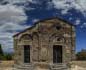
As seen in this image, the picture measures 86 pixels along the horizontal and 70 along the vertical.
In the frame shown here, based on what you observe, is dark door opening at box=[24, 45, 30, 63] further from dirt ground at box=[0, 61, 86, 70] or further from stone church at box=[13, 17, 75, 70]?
dirt ground at box=[0, 61, 86, 70]

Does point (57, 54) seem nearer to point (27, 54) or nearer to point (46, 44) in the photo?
point (46, 44)

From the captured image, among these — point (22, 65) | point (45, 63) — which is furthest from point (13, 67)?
point (45, 63)

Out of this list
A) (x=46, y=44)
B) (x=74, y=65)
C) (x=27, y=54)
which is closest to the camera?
(x=74, y=65)

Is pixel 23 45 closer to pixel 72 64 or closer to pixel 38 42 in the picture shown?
pixel 38 42

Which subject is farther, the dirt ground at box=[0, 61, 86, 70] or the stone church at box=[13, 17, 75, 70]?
the stone church at box=[13, 17, 75, 70]

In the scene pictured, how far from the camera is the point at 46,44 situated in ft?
81.4

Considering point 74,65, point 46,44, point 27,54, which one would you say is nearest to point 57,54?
point 46,44

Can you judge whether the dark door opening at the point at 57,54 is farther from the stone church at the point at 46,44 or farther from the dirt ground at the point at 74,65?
the dirt ground at the point at 74,65

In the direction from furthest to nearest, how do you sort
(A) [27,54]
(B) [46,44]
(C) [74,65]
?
(A) [27,54], (B) [46,44], (C) [74,65]

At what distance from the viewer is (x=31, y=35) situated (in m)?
24.8

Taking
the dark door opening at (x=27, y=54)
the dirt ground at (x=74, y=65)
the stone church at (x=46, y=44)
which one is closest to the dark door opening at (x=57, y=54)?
the stone church at (x=46, y=44)

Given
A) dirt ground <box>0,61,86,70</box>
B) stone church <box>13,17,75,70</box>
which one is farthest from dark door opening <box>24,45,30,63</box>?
dirt ground <box>0,61,86,70</box>

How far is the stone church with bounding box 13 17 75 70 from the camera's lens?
A: 24766 millimetres

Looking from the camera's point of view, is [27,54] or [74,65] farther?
[27,54]
